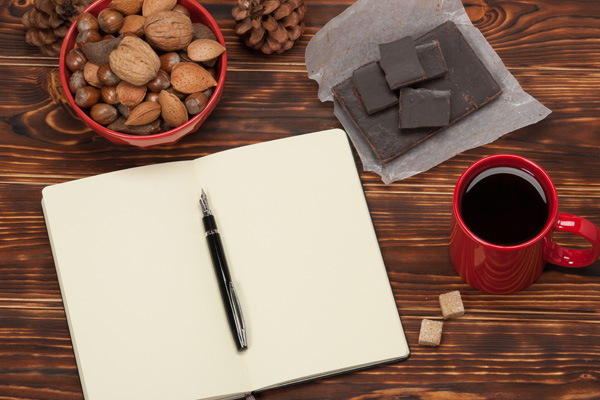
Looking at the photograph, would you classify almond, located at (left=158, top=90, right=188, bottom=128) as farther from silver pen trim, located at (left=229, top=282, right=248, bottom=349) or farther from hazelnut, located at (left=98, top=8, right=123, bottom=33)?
silver pen trim, located at (left=229, top=282, right=248, bottom=349)

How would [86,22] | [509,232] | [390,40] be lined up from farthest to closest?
[390,40] → [86,22] → [509,232]

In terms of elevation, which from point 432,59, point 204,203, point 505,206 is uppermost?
point 432,59

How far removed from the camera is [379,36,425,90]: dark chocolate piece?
0.91 meters

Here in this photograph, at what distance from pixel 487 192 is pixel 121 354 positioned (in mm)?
498

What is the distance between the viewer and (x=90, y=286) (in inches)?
34.4

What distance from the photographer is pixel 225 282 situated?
861mm

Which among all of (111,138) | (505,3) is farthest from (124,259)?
(505,3)

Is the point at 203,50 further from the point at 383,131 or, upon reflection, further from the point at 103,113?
the point at 383,131

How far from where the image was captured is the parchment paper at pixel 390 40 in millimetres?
941

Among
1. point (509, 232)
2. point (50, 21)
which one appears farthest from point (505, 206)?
point (50, 21)

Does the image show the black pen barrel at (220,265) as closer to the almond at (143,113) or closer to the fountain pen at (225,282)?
the fountain pen at (225,282)

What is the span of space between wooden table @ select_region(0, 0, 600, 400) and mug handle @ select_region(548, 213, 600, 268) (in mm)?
77

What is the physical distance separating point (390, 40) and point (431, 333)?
1.40ft

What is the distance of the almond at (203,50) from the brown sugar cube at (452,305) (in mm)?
438
